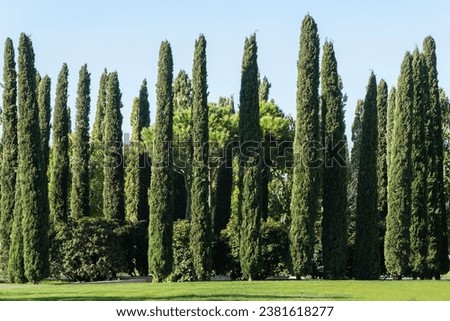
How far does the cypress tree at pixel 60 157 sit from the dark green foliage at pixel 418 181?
15.5 m

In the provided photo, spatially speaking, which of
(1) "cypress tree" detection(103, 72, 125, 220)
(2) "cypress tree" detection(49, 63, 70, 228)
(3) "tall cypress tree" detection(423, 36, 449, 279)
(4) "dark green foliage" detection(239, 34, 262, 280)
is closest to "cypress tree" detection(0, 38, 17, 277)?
(2) "cypress tree" detection(49, 63, 70, 228)

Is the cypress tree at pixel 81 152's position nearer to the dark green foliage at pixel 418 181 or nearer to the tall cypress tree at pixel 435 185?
the dark green foliage at pixel 418 181

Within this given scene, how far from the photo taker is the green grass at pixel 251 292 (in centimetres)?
2339

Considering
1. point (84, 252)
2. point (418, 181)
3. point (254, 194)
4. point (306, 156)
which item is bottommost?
point (84, 252)

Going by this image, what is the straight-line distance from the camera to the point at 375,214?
3394 centimetres

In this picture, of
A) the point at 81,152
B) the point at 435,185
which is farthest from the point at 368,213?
the point at 81,152

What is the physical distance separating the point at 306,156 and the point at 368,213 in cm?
362

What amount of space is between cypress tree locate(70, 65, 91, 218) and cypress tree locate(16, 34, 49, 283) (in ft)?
25.6

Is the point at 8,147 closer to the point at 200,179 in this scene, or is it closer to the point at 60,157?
the point at 60,157

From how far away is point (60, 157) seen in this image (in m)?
39.0

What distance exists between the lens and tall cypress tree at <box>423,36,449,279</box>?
35.6 metres
